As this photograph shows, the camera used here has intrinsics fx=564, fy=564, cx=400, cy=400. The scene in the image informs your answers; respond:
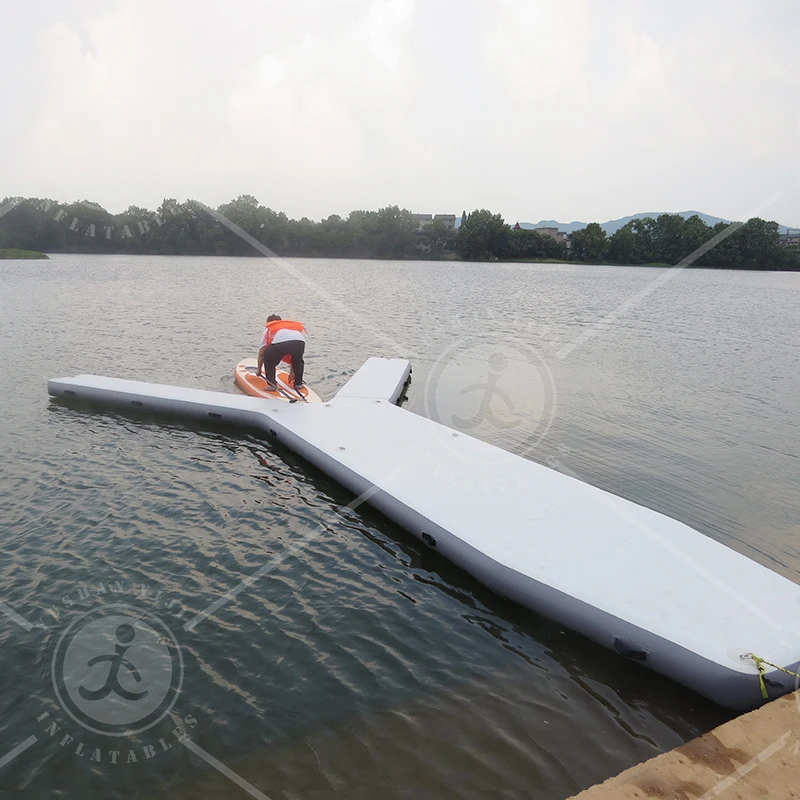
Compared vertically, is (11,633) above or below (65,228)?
below

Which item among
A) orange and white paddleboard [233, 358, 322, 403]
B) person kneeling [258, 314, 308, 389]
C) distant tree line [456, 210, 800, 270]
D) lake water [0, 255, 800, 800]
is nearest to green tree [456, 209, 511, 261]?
distant tree line [456, 210, 800, 270]

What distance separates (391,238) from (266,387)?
94.1 m

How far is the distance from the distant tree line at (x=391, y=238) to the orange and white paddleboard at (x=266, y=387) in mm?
A: 58071

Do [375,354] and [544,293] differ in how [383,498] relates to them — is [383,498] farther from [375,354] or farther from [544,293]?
[544,293]

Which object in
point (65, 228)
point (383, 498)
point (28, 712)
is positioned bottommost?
point (28, 712)

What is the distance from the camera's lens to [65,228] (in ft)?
198

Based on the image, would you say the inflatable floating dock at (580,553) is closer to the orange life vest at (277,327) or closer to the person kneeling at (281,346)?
the person kneeling at (281,346)

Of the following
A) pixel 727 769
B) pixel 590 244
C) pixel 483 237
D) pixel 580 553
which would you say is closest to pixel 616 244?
pixel 590 244

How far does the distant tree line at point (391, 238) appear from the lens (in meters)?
68.1

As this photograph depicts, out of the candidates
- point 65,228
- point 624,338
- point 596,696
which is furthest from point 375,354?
point 65,228

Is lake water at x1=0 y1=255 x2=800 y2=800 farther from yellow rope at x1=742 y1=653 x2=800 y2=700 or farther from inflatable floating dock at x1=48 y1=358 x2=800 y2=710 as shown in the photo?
yellow rope at x1=742 y1=653 x2=800 y2=700

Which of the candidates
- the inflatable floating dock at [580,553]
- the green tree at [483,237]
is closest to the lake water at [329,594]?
the inflatable floating dock at [580,553]

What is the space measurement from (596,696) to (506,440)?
5909 mm

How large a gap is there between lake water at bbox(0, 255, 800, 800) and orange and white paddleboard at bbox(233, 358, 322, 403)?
692mm
